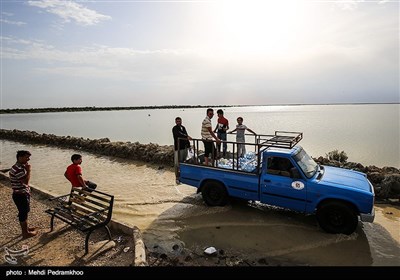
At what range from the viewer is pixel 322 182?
6.75 m

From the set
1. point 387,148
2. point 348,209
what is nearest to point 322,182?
point 348,209

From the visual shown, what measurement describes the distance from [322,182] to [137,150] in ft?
44.8

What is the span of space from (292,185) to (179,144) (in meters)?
3.95

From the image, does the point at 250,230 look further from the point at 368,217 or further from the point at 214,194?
the point at 368,217

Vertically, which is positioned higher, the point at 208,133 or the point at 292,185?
the point at 208,133

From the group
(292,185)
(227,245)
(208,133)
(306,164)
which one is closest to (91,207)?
(227,245)

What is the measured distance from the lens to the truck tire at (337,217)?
644 cm

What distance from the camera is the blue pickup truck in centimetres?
645

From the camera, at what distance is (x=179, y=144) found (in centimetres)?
900

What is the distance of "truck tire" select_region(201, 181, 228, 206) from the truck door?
1316mm

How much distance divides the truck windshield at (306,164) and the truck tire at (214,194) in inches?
97.0

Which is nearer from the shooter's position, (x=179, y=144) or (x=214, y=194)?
(x=214, y=194)

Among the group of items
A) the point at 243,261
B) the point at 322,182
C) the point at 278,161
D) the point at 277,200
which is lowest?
the point at 243,261
